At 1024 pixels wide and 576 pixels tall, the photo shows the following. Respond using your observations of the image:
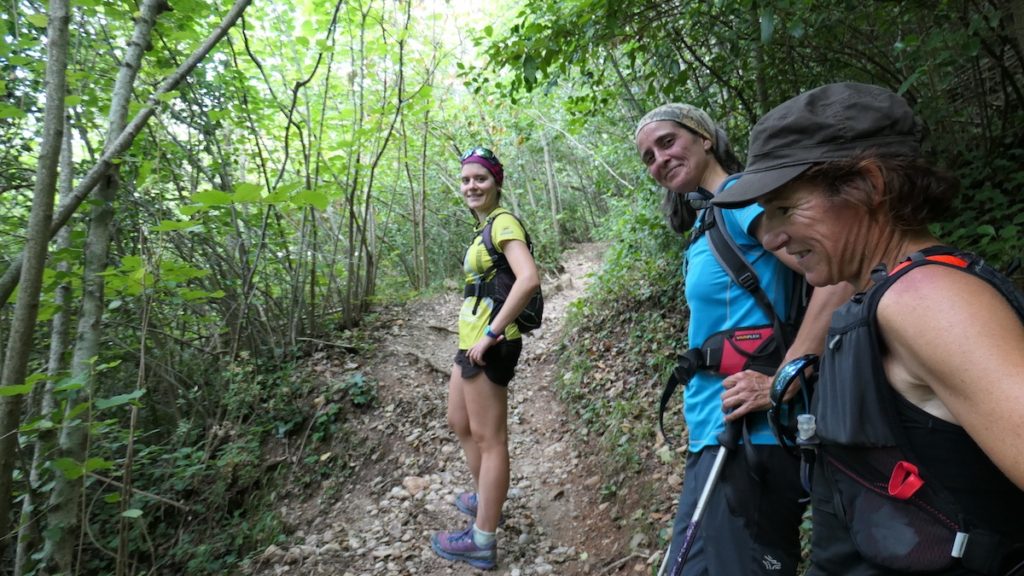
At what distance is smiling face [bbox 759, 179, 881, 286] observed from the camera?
1.15m

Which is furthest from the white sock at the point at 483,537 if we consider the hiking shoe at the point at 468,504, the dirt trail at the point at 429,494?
the hiking shoe at the point at 468,504

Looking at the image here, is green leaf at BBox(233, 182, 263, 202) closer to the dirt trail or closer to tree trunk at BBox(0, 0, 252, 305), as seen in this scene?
tree trunk at BBox(0, 0, 252, 305)

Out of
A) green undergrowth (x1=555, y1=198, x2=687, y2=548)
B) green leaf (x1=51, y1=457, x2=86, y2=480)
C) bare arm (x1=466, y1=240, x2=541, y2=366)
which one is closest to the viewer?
green leaf (x1=51, y1=457, x2=86, y2=480)

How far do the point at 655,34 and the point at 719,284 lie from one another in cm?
328

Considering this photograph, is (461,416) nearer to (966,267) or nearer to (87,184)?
(87,184)

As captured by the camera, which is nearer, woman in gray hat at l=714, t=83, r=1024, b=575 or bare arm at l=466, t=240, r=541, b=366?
woman in gray hat at l=714, t=83, r=1024, b=575

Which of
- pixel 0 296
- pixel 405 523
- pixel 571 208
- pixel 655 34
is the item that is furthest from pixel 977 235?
pixel 571 208

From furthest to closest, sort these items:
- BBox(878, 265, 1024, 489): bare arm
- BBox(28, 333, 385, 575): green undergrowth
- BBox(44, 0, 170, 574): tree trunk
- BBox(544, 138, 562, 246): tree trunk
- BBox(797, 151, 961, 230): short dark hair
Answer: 1. BBox(544, 138, 562, 246): tree trunk
2. BBox(28, 333, 385, 575): green undergrowth
3. BBox(44, 0, 170, 574): tree trunk
4. BBox(797, 151, 961, 230): short dark hair
5. BBox(878, 265, 1024, 489): bare arm

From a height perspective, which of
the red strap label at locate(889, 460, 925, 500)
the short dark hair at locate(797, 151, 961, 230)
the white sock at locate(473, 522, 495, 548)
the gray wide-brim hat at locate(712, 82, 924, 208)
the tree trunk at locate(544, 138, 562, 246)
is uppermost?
the tree trunk at locate(544, 138, 562, 246)

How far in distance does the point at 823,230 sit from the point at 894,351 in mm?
338

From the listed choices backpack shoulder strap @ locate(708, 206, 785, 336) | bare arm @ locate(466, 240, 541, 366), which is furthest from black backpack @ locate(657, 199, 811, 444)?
bare arm @ locate(466, 240, 541, 366)

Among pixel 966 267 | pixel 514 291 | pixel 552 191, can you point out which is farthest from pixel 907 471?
pixel 552 191

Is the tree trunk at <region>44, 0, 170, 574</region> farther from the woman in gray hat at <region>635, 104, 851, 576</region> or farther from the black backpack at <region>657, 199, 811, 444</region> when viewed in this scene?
the black backpack at <region>657, 199, 811, 444</region>

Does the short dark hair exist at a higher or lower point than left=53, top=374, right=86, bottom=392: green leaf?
higher
